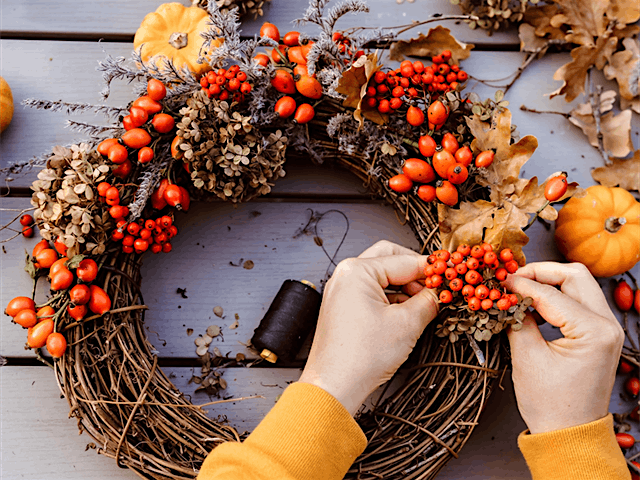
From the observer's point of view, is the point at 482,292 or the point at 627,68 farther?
the point at 627,68

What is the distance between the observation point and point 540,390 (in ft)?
3.74

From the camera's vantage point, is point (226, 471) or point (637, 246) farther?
point (637, 246)

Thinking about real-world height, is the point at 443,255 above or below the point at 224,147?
below

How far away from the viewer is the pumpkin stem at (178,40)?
1.35 metres

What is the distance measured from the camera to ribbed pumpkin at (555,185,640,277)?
4.50 ft

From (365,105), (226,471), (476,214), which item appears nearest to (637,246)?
(476,214)

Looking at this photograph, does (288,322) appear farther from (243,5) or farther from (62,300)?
(243,5)

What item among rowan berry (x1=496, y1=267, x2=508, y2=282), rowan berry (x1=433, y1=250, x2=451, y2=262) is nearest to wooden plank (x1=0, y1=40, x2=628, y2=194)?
rowan berry (x1=433, y1=250, x2=451, y2=262)

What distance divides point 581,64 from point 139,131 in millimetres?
1355

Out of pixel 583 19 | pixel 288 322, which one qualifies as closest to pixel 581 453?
pixel 288 322

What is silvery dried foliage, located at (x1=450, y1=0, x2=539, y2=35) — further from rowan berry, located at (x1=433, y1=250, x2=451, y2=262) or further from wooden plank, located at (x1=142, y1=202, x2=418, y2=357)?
rowan berry, located at (x1=433, y1=250, x2=451, y2=262)

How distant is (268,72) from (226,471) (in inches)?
36.1

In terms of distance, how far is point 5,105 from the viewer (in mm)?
1422

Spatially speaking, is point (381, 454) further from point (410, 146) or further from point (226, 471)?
point (410, 146)
